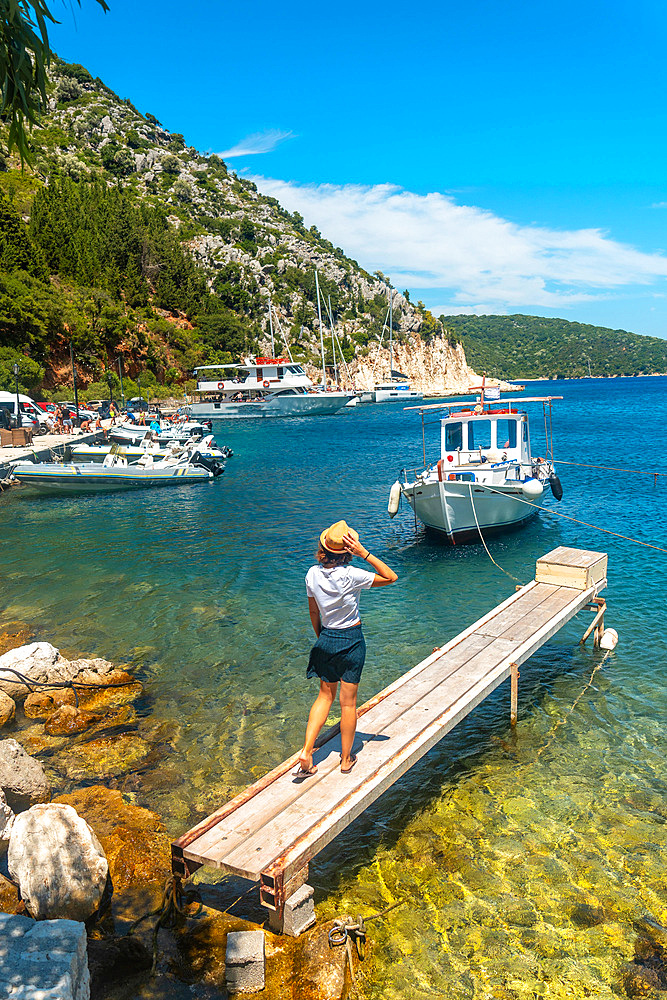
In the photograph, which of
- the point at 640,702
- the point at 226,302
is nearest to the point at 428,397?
the point at 226,302

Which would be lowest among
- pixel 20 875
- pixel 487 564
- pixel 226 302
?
pixel 487 564

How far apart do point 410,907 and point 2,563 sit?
16.0 m

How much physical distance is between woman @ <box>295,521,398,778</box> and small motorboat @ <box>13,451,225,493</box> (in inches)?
1053

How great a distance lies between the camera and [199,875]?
6184 mm

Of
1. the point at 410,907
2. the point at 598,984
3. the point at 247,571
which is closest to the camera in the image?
the point at 598,984

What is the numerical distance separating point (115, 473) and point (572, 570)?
2432cm

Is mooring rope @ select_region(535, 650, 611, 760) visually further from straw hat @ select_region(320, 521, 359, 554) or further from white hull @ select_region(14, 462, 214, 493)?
white hull @ select_region(14, 462, 214, 493)

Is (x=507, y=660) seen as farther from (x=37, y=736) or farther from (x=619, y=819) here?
(x=37, y=736)

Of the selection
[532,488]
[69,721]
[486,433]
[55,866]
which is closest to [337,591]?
[55,866]

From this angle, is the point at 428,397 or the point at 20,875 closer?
the point at 20,875

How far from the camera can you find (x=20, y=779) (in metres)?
6.81

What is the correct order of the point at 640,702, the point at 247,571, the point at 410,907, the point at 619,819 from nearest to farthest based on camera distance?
the point at 410,907
the point at 619,819
the point at 640,702
the point at 247,571

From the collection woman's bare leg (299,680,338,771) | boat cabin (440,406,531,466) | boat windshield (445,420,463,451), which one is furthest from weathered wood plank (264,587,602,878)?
boat windshield (445,420,463,451)

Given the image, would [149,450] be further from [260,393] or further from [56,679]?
[260,393]
